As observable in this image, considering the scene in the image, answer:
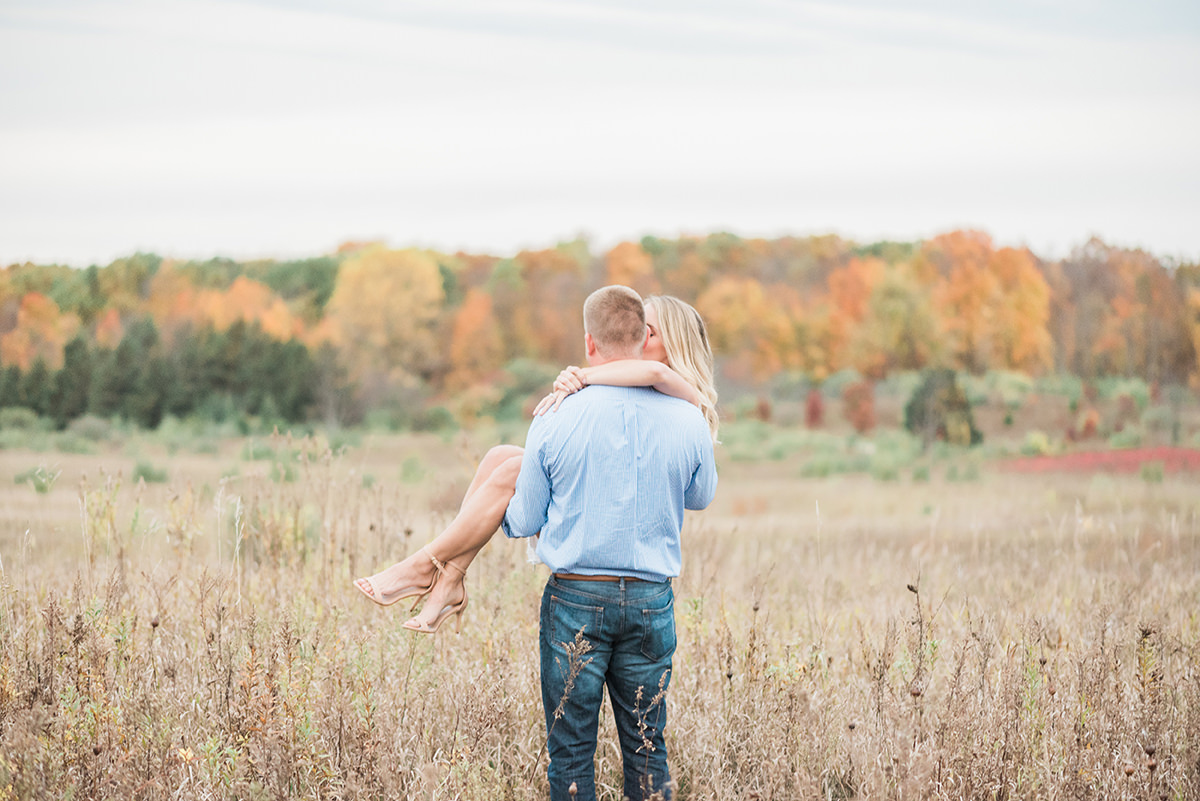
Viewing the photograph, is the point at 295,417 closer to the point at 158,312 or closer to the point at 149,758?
the point at 158,312

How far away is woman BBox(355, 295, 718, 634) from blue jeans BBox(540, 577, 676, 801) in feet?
1.42

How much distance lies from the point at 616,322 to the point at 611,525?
707 mm

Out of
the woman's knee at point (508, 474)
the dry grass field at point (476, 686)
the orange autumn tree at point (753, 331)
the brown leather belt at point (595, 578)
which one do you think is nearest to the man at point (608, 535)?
the brown leather belt at point (595, 578)

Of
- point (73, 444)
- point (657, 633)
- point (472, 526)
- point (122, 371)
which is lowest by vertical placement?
point (73, 444)

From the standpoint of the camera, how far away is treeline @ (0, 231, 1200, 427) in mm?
31406

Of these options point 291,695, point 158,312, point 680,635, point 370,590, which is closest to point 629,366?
point 370,590

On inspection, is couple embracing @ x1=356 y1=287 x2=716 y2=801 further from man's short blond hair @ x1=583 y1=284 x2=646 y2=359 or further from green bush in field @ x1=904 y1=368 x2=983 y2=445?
green bush in field @ x1=904 y1=368 x2=983 y2=445

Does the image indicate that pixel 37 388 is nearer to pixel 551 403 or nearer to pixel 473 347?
pixel 551 403

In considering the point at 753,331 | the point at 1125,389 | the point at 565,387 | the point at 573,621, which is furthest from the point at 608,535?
the point at 753,331

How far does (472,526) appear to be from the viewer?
3471 millimetres

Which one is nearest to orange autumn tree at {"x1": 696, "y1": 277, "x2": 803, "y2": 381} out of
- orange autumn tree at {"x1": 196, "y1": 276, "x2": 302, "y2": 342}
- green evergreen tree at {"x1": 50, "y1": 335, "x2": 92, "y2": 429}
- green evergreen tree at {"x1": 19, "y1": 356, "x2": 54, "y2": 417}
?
orange autumn tree at {"x1": 196, "y1": 276, "x2": 302, "y2": 342}

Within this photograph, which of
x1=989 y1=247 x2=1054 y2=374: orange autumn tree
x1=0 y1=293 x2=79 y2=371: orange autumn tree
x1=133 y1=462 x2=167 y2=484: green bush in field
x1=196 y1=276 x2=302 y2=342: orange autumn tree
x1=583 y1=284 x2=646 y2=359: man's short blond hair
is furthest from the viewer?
x1=989 y1=247 x2=1054 y2=374: orange autumn tree

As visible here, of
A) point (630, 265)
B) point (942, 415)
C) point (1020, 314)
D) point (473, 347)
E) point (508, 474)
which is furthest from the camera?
point (630, 265)

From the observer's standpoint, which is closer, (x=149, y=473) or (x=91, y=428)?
(x=149, y=473)
